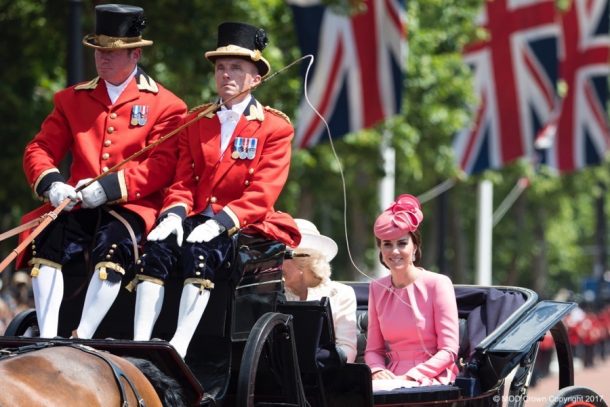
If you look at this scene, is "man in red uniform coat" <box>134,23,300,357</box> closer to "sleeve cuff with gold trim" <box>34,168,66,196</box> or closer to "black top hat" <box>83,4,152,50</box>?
"black top hat" <box>83,4,152,50</box>

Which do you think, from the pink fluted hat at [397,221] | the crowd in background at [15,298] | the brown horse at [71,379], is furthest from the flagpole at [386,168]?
the brown horse at [71,379]

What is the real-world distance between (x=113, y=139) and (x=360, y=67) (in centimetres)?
1118

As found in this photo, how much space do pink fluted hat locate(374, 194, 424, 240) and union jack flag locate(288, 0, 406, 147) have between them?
32.3 feet

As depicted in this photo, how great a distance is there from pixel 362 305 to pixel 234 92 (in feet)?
7.74

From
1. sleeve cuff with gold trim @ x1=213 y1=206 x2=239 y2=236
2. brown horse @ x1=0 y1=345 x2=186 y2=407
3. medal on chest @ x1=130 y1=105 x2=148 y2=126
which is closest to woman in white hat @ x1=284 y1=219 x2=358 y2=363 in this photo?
sleeve cuff with gold trim @ x1=213 y1=206 x2=239 y2=236

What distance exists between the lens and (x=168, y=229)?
21.9 feet

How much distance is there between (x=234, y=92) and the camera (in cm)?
707

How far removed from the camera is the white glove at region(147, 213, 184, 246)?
21.8 feet

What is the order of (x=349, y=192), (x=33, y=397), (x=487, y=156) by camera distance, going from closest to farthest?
(x=33, y=397), (x=487, y=156), (x=349, y=192)

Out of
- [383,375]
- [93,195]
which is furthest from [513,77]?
[93,195]

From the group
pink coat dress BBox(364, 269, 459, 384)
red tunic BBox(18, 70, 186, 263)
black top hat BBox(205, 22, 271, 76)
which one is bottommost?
pink coat dress BBox(364, 269, 459, 384)

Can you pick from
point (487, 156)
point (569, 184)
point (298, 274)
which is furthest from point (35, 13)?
point (569, 184)

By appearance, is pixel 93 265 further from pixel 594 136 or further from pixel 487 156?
pixel 594 136

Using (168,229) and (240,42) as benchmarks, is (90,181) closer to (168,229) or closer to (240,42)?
(168,229)
